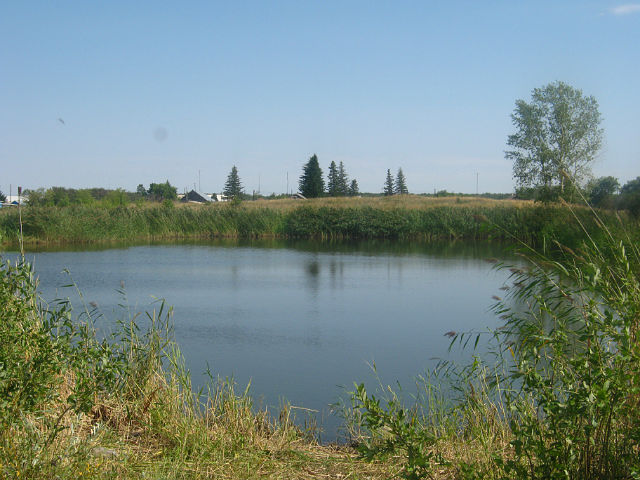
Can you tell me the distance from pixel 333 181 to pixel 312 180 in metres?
5.96

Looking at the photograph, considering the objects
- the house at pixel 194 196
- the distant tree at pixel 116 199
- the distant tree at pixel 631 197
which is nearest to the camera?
the distant tree at pixel 631 197

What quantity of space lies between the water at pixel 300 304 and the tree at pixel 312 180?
130 feet

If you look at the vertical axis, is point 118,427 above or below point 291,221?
below

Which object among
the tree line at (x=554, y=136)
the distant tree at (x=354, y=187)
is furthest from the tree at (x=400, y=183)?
the tree line at (x=554, y=136)

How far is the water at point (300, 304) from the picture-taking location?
7914mm

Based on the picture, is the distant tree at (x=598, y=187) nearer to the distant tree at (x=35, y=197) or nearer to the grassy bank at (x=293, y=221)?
the grassy bank at (x=293, y=221)

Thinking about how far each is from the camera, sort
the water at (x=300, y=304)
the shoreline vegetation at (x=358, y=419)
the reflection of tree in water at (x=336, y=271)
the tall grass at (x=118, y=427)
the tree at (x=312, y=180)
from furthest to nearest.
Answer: the tree at (x=312, y=180)
the reflection of tree in water at (x=336, y=271)
the water at (x=300, y=304)
the tall grass at (x=118, y=427)
the shoreline vegetation at (x=358, y=419)

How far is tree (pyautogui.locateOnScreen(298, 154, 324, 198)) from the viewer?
6506 centimetres

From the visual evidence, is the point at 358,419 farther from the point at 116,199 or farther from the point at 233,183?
the point at 233,183

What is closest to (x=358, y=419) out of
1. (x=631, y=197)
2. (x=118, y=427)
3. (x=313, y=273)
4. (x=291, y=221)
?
(x=118, y=427)

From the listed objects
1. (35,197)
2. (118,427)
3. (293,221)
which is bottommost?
(118,427)

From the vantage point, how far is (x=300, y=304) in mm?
13219

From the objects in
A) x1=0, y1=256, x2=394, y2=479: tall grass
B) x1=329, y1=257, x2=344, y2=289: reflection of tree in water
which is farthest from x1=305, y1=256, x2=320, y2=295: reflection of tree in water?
x1=0, y1=256, x2=394, y2=479: tall grass

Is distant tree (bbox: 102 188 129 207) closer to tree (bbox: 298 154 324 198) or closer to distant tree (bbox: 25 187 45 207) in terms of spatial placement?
distant tree (bbox: 25 187 45 207)
